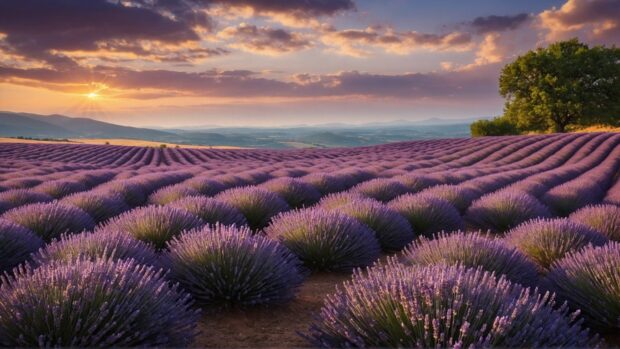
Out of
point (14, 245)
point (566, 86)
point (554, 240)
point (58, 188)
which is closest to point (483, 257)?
point (554, 240)

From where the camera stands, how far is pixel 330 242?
4.23 meters

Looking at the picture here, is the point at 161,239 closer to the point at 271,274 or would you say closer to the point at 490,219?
the point at 271,274

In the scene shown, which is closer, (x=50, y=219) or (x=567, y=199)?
(x=50, y=219)

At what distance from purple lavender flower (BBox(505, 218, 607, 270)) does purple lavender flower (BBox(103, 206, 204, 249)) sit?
11.0ft

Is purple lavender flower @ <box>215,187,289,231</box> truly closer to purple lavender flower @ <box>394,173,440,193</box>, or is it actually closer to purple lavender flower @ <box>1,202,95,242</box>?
purple lavender flower @ <box>1,202,95,242</box>

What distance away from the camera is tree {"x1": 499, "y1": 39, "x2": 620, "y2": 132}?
3950 centimetres

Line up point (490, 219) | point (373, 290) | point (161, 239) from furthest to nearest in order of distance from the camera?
1. point (490, 219)
2. point (161, 239)
3. point (373, 290)

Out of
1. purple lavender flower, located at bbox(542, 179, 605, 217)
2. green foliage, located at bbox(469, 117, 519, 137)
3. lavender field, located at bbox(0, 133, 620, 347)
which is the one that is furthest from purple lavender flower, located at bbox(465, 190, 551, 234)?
green foliage, located at bbox(469, 117, 519, 137)

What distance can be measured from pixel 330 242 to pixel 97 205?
3.97 meters

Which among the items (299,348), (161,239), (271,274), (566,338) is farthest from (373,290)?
(161,239)

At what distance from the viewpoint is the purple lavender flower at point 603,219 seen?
5176 millimetres

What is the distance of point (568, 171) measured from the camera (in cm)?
1368

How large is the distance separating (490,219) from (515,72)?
41.7 meters

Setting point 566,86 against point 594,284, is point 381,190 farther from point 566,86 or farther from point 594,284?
point 566,86
